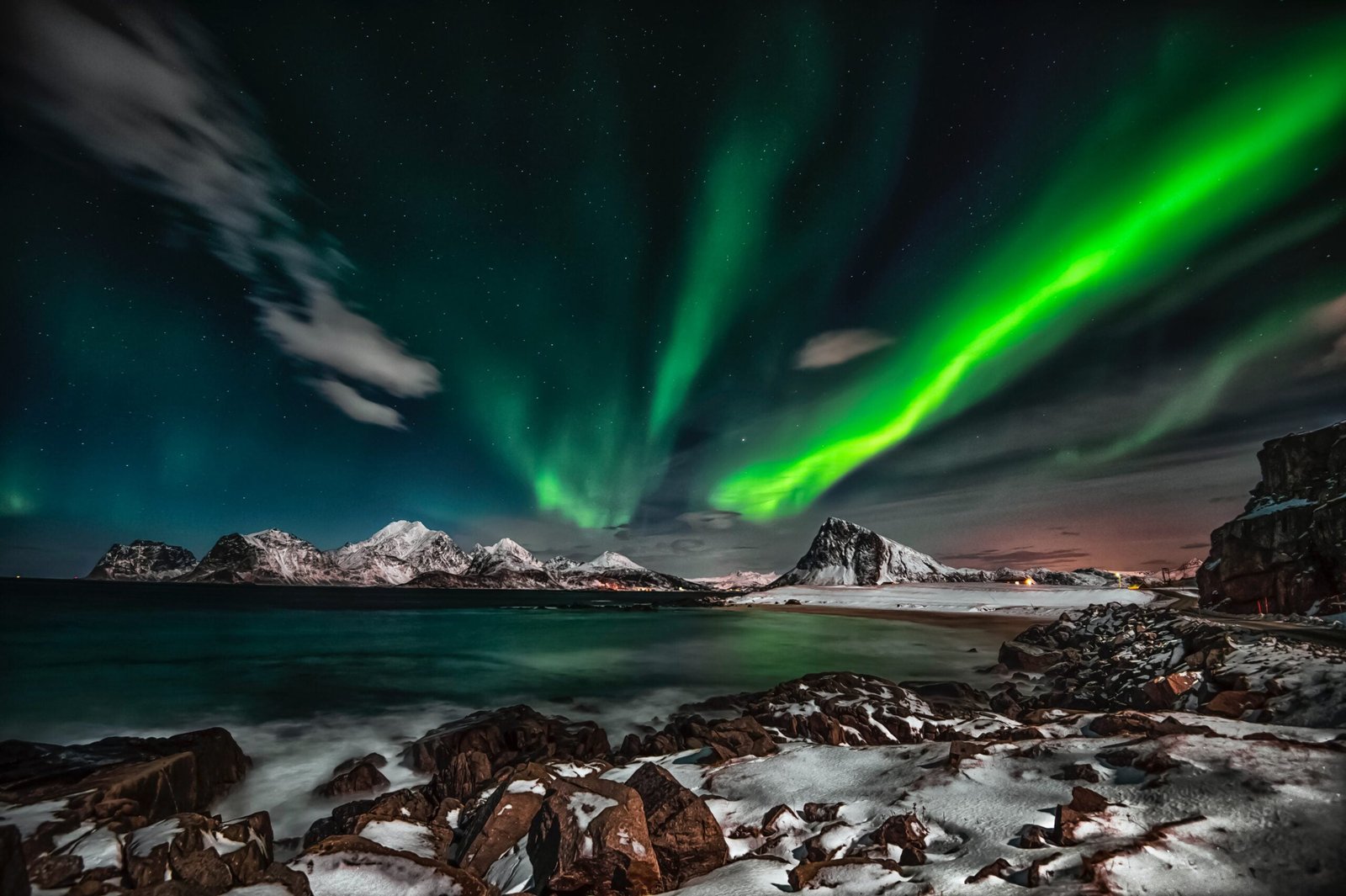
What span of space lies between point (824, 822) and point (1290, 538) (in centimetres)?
3532

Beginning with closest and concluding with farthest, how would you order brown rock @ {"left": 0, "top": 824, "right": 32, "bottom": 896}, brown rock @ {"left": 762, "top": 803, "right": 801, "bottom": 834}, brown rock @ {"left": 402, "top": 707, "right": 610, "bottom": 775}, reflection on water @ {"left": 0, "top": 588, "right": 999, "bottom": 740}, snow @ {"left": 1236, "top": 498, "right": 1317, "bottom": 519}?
1. brown rock @ {"left": 0, "top": 824, "right": 32, "bottom": 896}
2. brown rock @ {"left": 762, "top": 803, "right": 801, "bottom": 834}
3. brown rock @ {"left": 402, "top": 707, "right": 610, "bottom": 775}
4. reflection on water @ {"left": 0, "top": 588, "right": 999, "bottom": 740}
5. snow @ {"left": 1236, "top": 498, "right": 1317, "bottom": 519}

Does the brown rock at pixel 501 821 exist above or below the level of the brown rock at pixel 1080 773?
below

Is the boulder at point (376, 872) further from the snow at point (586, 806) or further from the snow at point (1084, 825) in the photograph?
the snow at point (1084, 825)

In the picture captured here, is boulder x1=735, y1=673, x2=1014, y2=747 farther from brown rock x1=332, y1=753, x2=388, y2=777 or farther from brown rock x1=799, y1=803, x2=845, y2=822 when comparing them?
brown rock x1=332, y1=753, x2=388, y2=777

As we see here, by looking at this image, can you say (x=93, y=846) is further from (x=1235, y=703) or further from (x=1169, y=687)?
(x=1169, y=687)

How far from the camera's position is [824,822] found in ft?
18.9

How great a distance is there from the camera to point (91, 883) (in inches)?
183

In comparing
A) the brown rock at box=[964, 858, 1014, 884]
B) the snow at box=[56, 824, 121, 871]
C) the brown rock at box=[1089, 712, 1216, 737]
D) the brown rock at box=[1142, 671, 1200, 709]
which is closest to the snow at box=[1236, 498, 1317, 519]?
the brown rock at box=[1142, 671, 1200, 709]

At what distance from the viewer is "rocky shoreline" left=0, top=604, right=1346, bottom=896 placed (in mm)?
4164

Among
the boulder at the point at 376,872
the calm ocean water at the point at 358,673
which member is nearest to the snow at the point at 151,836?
the boulder at the point at 376,872

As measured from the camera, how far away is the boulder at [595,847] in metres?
4.89

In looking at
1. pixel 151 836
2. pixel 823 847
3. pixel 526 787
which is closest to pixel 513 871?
pixel 526 787

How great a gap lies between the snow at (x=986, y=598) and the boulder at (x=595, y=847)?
164 feet

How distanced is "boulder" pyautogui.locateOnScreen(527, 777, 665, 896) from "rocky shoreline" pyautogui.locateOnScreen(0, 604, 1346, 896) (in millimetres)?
21
